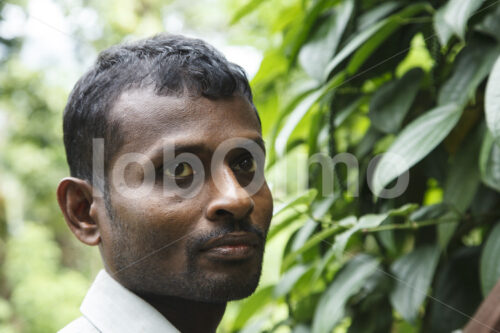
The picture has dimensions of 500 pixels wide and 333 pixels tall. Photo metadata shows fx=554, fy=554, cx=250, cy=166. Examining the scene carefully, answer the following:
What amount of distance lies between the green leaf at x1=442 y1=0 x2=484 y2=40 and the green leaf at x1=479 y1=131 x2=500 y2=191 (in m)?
0.13

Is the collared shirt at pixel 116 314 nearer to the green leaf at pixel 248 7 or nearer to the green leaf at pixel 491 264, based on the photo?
the green leaf at pixel 491 264

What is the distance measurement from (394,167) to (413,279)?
7.1 inches

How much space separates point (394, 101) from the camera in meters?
0.76

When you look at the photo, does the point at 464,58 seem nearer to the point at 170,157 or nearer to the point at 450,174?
the point at 450,174

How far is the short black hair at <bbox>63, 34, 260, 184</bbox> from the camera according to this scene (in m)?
0.52

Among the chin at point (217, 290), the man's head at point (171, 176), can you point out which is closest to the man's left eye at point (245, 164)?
the man's head at point (171, 176)

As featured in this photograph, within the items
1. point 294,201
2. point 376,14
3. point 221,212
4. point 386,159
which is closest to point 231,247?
point 221,212

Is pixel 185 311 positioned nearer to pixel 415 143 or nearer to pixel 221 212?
pixel 221 212

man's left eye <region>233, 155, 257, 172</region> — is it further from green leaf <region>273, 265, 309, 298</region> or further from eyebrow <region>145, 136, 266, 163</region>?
green leaf <region>273, 265, 309, 298</region>

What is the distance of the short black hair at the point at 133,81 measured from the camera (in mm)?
518

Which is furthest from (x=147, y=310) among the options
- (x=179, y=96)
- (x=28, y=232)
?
(x=28, y=232)

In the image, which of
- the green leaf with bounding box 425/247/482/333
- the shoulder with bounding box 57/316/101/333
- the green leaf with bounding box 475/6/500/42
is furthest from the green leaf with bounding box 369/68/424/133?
the shoulder with bounding box 57/316/101/333

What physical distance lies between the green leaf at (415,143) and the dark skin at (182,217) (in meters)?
0.18

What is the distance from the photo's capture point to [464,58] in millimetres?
724
